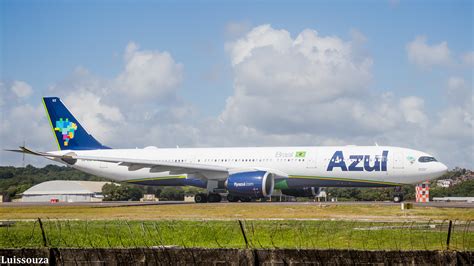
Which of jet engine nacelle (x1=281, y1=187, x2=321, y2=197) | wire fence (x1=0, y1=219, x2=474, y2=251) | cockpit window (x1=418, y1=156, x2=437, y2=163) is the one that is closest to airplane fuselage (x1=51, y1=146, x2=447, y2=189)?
cockpit window (x1=418, y1=156, x2=437, y2=163)

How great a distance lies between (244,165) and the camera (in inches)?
1962

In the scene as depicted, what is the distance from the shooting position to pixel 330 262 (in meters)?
11.2

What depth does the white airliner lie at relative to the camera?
149ft

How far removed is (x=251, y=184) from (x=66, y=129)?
17568 millimetres

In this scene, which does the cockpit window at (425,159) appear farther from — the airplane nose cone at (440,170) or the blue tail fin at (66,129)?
the blue tail fin at (66,129)

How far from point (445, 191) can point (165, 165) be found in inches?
1842

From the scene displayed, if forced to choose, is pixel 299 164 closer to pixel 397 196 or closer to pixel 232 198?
pixel 232 198

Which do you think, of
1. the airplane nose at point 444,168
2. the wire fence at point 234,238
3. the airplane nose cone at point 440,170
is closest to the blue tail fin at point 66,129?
the airplane nose cone at point 440,170

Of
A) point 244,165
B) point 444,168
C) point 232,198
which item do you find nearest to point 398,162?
point 444,168

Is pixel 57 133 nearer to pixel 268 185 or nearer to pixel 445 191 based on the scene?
pixel 268 185

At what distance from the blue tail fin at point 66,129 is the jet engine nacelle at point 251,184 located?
1409cm

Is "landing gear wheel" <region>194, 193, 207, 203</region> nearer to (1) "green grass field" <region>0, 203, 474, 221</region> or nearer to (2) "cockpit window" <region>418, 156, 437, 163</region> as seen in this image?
(1) "green grass field" <region>0, 203, 474, 221</region>

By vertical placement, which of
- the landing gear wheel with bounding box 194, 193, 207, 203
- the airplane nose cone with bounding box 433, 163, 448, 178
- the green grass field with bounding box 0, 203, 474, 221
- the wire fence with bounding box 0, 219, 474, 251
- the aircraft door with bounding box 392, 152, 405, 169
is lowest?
the wire fence with bounding box 0, 219, 474, 251

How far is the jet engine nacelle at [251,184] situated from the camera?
150ft
